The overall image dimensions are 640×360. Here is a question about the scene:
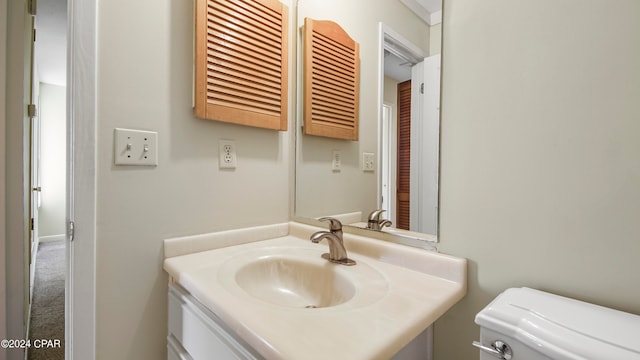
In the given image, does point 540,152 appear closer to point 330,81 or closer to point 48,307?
point 330,81

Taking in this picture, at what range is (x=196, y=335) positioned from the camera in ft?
2.34

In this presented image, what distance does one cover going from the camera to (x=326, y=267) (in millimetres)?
860

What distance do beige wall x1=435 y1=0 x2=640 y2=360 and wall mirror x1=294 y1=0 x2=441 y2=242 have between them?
0.06 meters

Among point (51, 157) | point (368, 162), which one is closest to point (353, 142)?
point (368, 162)

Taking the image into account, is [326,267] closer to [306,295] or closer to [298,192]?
[306,295]

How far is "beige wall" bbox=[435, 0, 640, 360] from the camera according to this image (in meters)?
0.52

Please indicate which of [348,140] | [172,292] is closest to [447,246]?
[348,140]

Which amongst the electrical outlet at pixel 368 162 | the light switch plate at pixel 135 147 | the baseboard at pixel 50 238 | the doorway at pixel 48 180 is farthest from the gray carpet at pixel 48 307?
the electrical outlet at pixel 368 162

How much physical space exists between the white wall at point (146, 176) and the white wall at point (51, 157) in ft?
14.9

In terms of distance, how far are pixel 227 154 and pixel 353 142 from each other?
0.49 metres

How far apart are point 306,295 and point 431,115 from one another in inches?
26.8

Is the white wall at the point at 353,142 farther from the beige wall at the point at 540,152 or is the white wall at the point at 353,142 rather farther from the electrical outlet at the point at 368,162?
the beige wall at the point at 540,152

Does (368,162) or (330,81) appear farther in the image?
(330,81)

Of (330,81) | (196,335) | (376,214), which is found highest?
(330,81)
